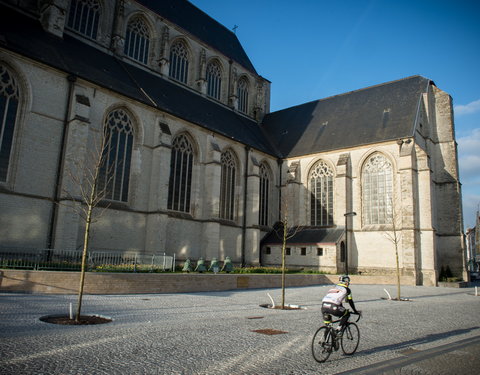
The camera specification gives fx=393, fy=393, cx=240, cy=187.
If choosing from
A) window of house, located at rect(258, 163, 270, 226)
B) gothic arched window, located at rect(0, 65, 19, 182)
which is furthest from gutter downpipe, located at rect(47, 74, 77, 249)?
window of house, located at rect(258, 163, 270, 226)

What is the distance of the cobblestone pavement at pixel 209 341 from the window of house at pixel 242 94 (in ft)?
97.7

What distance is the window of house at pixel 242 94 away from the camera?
39688 millimetres

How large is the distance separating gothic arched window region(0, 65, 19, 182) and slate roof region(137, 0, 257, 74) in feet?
48.5

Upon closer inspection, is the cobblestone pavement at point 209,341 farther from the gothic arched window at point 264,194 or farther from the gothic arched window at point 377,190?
the gothic arched window at point 264,194

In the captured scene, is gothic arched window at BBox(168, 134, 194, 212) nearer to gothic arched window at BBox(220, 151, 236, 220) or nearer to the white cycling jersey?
gothic arched window at BBox(220, 151, 236, 220)

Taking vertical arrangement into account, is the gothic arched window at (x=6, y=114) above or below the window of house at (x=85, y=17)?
below

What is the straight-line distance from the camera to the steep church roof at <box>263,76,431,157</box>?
101ft

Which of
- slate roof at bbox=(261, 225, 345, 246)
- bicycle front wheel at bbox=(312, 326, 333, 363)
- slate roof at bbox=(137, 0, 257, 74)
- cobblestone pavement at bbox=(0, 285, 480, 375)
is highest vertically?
slate roof at bbox=(137, 0, 257, 74)

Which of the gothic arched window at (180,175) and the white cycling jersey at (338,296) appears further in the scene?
the gothic arched window at (180,175)

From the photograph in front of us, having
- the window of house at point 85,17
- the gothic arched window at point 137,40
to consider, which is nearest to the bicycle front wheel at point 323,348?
the window of house at point 85,17

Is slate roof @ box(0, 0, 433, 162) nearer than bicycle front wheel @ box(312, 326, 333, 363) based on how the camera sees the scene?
No

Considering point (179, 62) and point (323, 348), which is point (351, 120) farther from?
point (323, 348)

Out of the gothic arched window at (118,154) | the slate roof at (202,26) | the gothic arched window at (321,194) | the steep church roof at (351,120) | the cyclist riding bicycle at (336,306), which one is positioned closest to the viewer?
the cyclist riding bicycle at (336,306)

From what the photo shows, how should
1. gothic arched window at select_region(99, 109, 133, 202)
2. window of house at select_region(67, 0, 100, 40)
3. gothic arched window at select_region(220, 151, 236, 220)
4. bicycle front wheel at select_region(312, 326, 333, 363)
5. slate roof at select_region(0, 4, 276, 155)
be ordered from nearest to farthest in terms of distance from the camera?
bicycle front wheel at select_region(312, 326, 333, 363) < slate roof at select_region(0, 4, 276, 155) < gothic arched window at select_region(99, 109, 133, 202) < window of house at select_region(67, 0, 100, 40) < gothic arched window at select_region(220, 151, 236, 220)
